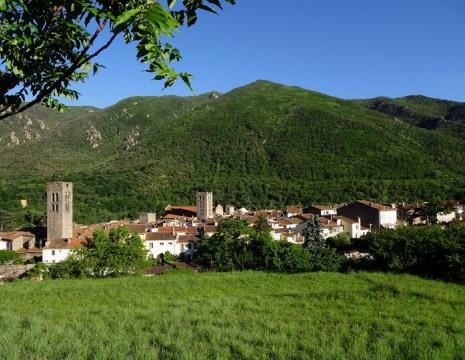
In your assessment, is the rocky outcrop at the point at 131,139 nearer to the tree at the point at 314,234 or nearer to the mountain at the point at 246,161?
the mountain at the point at 246,161

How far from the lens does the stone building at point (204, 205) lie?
62.6 meters

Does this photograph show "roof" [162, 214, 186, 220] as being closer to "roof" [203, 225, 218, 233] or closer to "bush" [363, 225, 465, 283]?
"roof" [203, 225, 218, 233]

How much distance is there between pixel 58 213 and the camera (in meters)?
44.2

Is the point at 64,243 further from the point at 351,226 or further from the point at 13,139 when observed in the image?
the point at 13,139

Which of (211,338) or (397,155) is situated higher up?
(397,155)

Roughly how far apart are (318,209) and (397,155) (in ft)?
123

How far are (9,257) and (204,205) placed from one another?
2990 cm

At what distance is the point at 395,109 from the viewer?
177 m

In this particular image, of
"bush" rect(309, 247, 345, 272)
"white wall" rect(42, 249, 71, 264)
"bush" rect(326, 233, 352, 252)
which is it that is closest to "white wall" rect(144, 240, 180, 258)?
"white wall" rect(42, 249, 71, 264)

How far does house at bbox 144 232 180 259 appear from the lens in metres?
40.1

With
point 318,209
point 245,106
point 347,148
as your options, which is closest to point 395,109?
point 245,106

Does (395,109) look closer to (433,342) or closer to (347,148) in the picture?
(347,148)

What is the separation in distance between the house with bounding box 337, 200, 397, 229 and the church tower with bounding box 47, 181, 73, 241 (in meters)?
32.2

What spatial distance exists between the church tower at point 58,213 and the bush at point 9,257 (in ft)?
20.1
